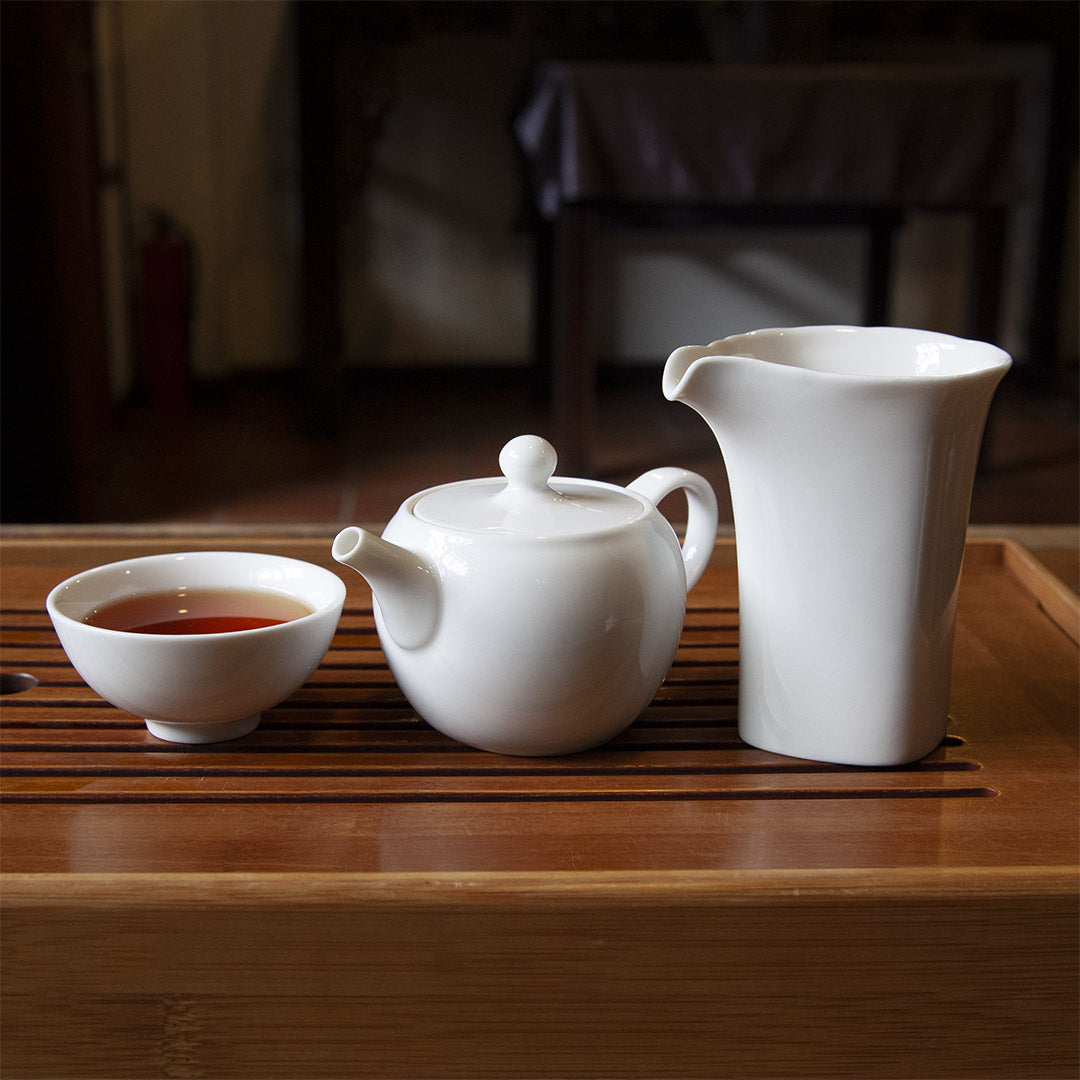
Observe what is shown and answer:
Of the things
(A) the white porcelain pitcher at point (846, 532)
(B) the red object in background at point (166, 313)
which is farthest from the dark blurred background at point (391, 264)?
(A) the white porcelain pitcher at point (846, 532)

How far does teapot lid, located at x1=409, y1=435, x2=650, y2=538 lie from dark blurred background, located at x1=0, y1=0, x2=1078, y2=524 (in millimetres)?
1186

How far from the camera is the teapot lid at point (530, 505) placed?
483 mm

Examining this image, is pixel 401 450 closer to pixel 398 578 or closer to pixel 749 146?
pixel 749 146

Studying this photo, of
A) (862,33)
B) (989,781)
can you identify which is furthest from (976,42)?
(989,781)

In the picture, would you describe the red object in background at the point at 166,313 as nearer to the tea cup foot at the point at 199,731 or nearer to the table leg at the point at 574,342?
the table leg at the point at 574,342

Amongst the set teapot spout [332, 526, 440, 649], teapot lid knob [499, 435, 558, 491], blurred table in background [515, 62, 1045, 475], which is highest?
blurred table in background [515, 62, 1045, 475]

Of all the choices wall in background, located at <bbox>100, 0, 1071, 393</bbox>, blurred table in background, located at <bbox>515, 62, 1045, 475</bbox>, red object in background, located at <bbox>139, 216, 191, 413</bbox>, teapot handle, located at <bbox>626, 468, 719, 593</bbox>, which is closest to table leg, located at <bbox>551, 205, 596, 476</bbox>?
blurred table in background, located at <bbox>515, 62, 1045, 475</bbox>

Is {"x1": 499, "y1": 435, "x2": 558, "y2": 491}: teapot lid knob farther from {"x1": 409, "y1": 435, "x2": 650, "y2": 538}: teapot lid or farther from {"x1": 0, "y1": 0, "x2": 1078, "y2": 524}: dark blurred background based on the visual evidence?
{"x1": 0, "y1": 0, "x2": 1078, "y2": 524}: dark blurred background

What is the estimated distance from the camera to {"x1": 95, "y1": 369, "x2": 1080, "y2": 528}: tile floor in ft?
5.79

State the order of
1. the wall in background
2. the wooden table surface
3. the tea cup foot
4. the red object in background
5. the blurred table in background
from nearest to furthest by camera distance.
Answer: the wooden table surface < the tea cup foot < the blurred table in background < the red object in background < the wall in background

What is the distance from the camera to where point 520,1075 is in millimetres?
416

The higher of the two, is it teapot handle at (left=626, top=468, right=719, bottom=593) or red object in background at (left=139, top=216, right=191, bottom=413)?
teapot handle at (left=626, top=468, right=719, bottom=593)

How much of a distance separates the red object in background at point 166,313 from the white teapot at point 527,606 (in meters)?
1.89

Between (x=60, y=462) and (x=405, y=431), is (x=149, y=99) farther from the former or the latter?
(x=60, y=462)
